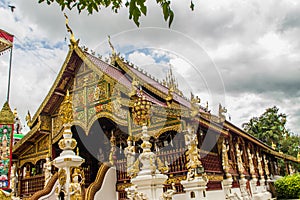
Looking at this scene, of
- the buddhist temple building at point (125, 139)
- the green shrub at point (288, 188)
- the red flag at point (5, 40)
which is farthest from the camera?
the green shrub at point (288, 188)

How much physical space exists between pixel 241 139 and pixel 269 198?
14.1 ft

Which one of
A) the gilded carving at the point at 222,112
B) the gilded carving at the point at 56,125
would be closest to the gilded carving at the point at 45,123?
the gilded carving at the point at 56,125

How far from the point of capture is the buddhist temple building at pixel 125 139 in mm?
7777

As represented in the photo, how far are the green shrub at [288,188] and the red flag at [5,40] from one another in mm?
16203

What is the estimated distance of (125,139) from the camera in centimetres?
1130

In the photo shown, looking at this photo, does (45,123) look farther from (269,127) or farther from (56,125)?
(269,127)

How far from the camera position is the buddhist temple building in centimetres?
778

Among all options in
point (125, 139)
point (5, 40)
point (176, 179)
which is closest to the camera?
point (176, 179)

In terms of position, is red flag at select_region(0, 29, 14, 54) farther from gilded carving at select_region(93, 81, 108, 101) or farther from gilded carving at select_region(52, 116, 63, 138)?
gilded carving at select_region(93, 81, 108, 101)

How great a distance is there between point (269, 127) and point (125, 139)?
30.9 m

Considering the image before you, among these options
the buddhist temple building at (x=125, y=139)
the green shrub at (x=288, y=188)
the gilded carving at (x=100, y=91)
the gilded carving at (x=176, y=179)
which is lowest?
the green shrub at (x=288, y=188)

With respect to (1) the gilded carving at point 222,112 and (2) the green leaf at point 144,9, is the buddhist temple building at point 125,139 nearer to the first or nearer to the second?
(1) the gilded carving at point 222,112

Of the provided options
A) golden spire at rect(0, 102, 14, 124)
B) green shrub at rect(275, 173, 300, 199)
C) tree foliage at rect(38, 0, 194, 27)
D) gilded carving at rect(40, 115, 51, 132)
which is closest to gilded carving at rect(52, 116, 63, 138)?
gilded carving at rect(40, 115, 51, 132)

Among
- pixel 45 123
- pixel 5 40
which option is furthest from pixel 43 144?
pixel 5 40
